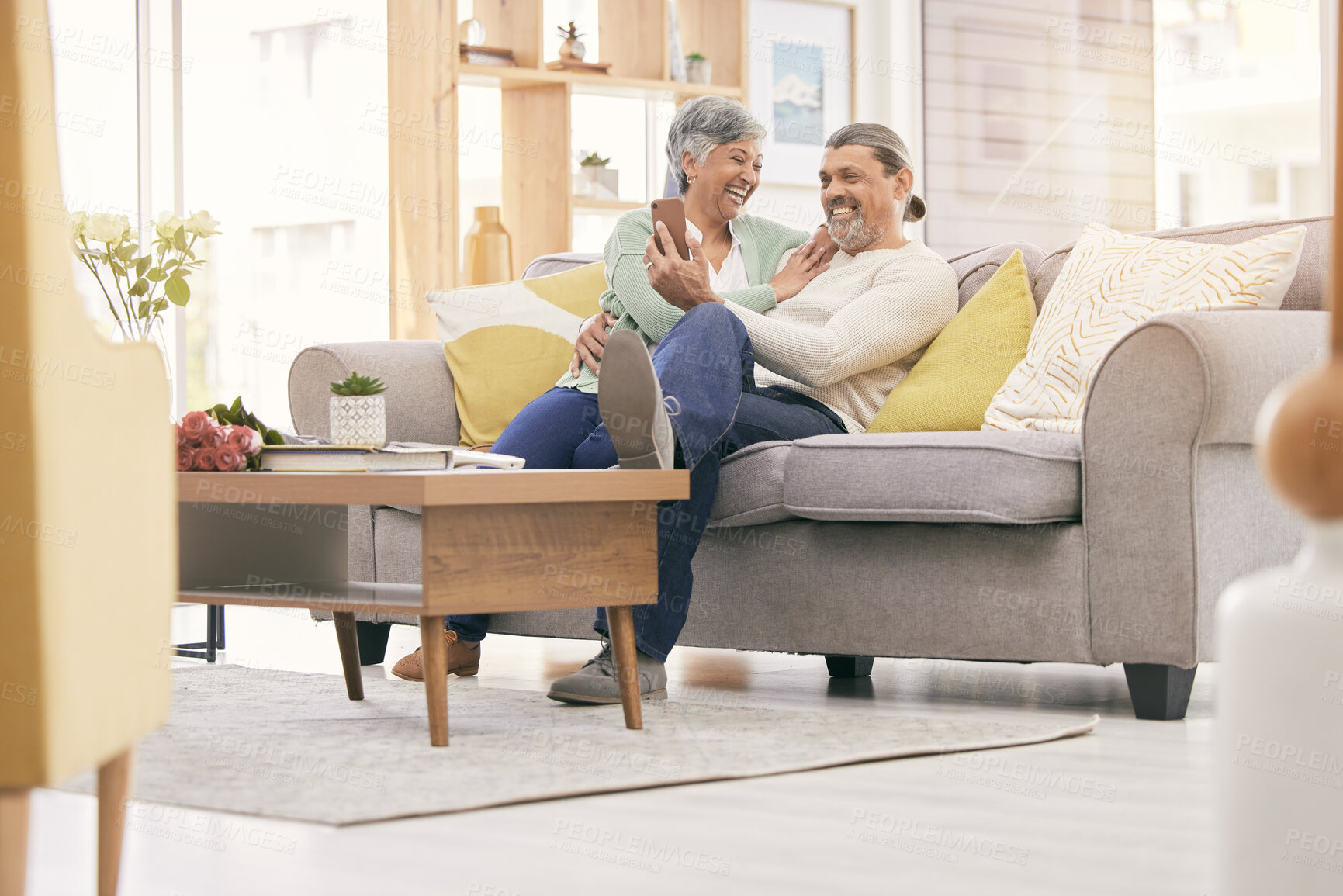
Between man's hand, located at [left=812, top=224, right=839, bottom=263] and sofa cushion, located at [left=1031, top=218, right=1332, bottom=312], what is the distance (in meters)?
0.42

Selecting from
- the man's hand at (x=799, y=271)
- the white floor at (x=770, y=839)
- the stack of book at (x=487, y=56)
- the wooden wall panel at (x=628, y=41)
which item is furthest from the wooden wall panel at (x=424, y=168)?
the white floor at (x=770, y=839)

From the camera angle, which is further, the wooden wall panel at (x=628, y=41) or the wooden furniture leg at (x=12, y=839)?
the wooden wall panel at (x=628, y=41)

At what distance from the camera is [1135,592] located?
81.8 inches

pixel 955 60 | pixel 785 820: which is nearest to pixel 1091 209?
pixel 955 60

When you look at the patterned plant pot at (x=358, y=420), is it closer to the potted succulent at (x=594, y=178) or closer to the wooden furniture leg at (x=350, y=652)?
the wooden furniture leg at (x=350, y=652)

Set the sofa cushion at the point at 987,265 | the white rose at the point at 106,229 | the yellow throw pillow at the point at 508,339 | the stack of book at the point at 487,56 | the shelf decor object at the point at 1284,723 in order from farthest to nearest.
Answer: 1. the stack of book at the point at 487,56
2. the yellow throw pillow at the point at 508,339
3. the sofa cushion at the point at 987,265
4. the white rose at the point at 106,229
5. the shelf decor object at the point at 1284,723

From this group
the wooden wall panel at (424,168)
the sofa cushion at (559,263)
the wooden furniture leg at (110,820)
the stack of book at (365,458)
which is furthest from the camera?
the wooden wall panel at (424,168)

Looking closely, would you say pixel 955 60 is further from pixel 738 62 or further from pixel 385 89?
pixel 385 89

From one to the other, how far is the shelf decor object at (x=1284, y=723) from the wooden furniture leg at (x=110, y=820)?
0.91 m

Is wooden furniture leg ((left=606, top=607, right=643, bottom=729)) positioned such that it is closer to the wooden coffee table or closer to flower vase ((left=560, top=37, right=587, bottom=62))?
the wooden coffee table

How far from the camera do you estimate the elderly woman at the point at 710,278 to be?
259 cm

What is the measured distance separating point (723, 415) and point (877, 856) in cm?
99

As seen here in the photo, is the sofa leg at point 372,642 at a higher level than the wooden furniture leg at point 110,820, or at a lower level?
lower

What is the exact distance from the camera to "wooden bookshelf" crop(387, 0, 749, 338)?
4605 millimetres
